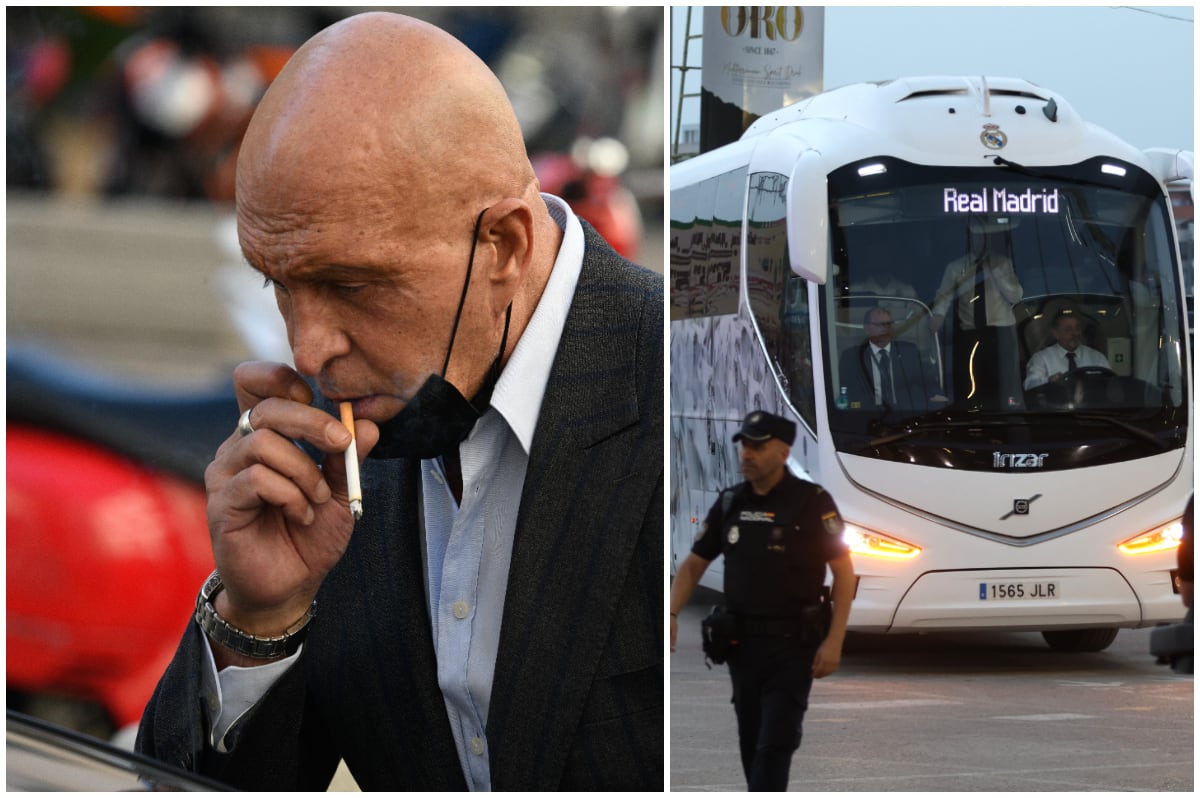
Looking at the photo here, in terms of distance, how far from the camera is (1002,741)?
122 inches

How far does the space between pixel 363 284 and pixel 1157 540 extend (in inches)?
74.1

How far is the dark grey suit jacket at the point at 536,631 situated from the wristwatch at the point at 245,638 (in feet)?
0.11

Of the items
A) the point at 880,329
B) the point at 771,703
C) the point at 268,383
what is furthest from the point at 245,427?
the point at 880,329

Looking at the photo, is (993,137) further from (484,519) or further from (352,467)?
(352,467)

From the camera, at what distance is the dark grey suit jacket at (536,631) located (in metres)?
2.31

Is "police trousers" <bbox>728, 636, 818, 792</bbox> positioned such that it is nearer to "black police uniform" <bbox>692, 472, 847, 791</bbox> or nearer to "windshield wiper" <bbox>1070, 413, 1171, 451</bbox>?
"black police uniform" <bbox>692, 472, 847, 791</bbox>

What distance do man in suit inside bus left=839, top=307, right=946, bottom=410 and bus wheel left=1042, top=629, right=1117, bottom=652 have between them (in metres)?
0.55

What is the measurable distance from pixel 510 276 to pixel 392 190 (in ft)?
0.76

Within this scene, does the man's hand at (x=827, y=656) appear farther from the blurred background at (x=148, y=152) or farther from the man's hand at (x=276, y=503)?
the man's hand at (x=276, y=503)

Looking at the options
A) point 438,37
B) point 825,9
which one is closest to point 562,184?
point 438,37

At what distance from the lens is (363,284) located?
2170 mm

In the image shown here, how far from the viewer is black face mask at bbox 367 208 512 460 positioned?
2.23 metres

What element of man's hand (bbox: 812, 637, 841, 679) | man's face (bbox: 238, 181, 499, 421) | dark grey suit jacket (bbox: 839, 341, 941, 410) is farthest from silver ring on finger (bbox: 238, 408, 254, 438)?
dark grey suit jacket (bbox: 839, 341, 941, 410)

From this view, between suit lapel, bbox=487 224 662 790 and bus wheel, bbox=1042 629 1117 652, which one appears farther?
bus wheel, bbox=1042 629 1117 652
